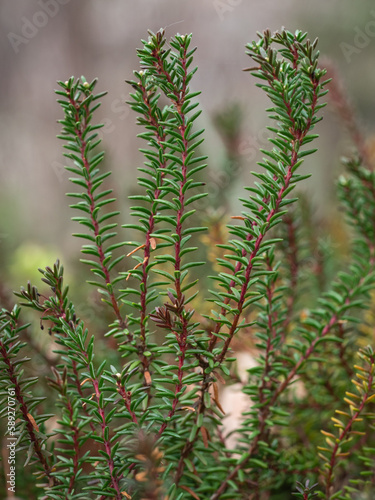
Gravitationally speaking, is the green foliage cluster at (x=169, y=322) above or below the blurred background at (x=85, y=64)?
below

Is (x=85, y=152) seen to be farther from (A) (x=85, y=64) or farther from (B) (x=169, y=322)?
(A) (x=85, y=64)

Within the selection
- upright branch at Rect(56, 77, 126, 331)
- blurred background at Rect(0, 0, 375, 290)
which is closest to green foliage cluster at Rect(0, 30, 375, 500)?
upright branch at Rect(56, 77, 126, 331)

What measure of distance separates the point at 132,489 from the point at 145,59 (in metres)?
0.31

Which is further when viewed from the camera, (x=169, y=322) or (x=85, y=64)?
(x=85, y=64)

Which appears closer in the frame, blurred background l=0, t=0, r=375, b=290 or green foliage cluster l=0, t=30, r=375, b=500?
green foliage cluster l=0, t=30, r=375, b=500

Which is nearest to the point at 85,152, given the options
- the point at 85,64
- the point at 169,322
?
the point at 169,322

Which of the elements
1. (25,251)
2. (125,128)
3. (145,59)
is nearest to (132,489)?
(145,59)

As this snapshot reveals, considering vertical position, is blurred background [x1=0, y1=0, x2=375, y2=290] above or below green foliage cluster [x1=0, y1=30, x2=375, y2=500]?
above

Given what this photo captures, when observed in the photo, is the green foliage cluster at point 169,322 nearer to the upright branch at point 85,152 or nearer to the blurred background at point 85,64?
the upright branch at point 85,152

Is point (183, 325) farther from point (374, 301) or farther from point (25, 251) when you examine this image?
point (25, 251)

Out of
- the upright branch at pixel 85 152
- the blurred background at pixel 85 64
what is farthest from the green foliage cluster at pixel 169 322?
the blurred background at pixel 85 64

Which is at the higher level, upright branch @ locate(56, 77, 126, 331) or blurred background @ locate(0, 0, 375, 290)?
blurred background @ locate(0, 0, 375, 290)

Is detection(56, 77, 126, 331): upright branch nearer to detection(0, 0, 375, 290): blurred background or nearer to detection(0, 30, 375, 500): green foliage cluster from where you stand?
detection(0, 30, 375, 500): green foliage cluster

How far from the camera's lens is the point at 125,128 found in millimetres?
2225
